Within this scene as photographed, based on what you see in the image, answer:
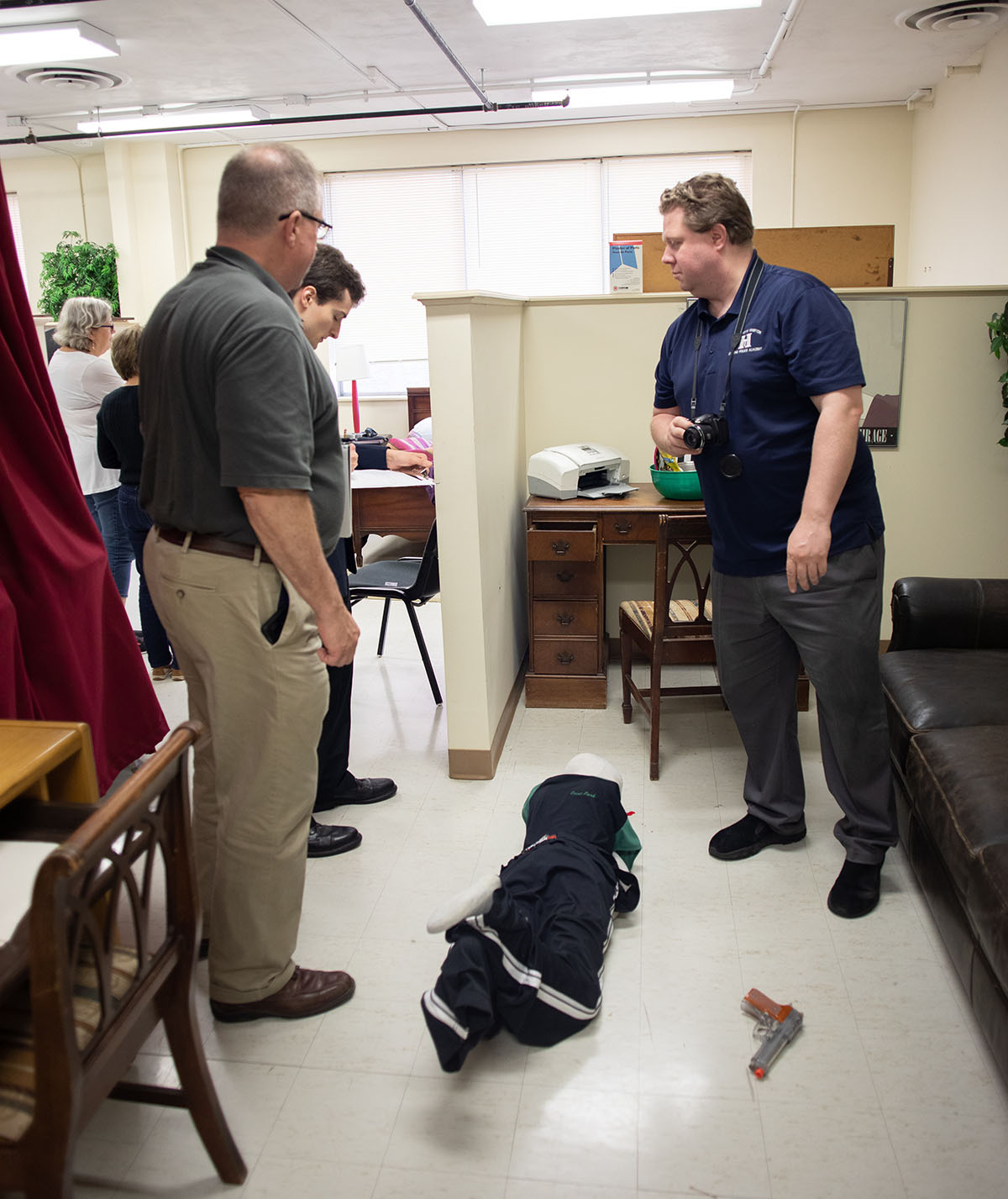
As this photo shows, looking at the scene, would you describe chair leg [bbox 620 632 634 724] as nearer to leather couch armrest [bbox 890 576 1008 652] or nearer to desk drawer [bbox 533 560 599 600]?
desk drawer [bbox 533 560 599 600]

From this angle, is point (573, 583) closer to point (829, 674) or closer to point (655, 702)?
point (655, 702)

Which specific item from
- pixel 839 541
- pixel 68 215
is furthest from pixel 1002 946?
pixel 68 215

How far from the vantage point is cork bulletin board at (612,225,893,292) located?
356 cm

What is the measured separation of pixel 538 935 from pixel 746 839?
81 centimetres

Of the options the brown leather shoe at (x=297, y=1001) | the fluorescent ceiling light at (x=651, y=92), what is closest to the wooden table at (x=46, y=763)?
the brown leather shoe at (x=297, y=1001)

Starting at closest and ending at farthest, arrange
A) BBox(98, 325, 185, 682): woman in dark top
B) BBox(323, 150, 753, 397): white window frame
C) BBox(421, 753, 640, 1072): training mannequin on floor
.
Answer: BBox(421, 753, 640, 1072): training mannequin on floor, BBox(98, 325, 185, 682): woman in dark top, BBox(323, 150, 753, 397): white window frame

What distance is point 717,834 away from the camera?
250cm

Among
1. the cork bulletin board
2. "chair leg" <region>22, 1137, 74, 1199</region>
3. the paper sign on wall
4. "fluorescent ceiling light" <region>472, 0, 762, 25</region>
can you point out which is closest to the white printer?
the paper sign on wall

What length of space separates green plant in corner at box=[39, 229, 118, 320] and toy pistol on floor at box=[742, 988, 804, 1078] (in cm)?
792

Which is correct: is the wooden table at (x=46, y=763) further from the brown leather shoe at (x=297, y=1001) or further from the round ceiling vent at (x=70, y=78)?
the round ceiling vent at (x=70, y=78)

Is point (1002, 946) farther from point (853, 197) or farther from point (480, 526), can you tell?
point (853, 197)

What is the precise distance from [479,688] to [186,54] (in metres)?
5.00

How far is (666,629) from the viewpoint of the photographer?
3051 millimetres

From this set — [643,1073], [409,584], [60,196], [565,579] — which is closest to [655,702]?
[565,579]
